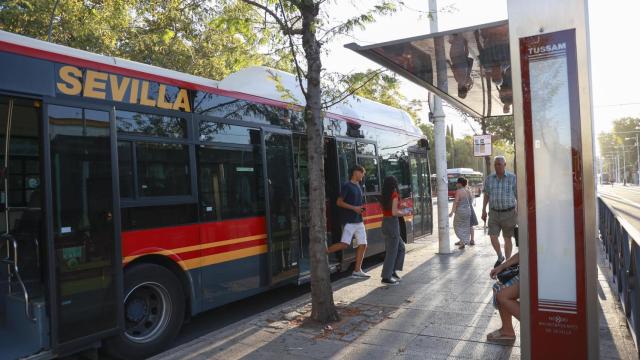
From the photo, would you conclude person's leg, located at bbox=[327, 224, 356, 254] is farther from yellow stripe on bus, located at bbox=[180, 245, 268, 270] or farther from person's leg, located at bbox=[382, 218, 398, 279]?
yellow stripe on bus, located at bbox=[180, 245, 268, 270]

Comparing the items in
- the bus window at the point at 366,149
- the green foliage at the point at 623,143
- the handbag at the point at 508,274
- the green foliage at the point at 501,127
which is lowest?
the handbag at the point at 508,274

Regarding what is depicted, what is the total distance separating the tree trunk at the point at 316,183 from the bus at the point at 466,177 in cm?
3643

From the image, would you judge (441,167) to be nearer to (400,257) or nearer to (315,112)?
(400,257)

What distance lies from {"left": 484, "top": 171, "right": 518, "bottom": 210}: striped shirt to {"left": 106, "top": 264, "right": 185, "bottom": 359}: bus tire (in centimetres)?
508

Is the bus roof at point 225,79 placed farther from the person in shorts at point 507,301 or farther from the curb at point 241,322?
the person in shorts at point 507,301

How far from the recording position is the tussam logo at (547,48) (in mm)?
3496

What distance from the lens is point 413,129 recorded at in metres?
12.5

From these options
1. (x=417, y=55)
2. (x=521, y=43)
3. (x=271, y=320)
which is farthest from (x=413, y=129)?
(x=521, y=43)

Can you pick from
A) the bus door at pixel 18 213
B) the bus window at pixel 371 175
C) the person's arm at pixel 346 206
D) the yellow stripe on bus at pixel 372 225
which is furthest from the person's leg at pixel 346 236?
the bus door at pixel 18 213

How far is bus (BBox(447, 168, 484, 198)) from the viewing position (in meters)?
44.1

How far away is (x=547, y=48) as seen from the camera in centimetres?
354

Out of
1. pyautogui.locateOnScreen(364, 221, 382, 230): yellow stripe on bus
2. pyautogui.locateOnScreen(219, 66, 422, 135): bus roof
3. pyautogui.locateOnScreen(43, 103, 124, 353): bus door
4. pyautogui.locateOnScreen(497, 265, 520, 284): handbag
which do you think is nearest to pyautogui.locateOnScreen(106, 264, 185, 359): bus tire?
pyautogui.locateOnScreen(43, 103, 124, 353): bus door

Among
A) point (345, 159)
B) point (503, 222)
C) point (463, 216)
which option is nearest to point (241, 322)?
point (345, 159)

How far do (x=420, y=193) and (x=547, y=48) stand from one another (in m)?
9.12
